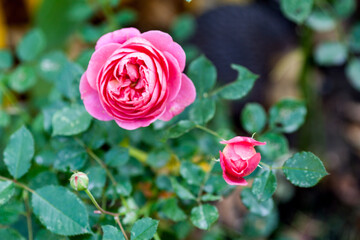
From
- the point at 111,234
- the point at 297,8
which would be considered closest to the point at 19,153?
the point at 111,234

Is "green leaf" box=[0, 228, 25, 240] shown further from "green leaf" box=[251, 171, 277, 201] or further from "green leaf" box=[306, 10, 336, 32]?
"green leaf" box=[306, 10, 336, 32]

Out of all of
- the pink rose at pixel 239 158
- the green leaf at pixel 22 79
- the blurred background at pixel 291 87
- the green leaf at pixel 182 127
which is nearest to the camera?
the pink rose at pixel 239 158

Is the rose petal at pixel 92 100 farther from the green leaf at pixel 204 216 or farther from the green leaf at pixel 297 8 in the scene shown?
the green leaf at pixel 297 8

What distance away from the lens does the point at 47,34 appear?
1184mm

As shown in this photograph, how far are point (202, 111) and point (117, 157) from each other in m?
0.12

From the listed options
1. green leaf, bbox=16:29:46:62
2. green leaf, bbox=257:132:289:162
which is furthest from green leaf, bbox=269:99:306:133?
green leaf, bbox=16:29:46:62

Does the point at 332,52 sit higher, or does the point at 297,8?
the point at 297,8

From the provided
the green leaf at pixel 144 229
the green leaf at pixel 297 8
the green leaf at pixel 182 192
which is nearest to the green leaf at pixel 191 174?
the green leaf at pixel 182 192

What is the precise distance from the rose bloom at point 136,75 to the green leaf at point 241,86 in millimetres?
117

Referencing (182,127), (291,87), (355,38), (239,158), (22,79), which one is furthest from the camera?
(291,87)

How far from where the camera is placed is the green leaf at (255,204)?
1.68 feet

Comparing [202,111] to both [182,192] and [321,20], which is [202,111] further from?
[321,20]

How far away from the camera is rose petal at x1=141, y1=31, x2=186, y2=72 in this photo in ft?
1.24

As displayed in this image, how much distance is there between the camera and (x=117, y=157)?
0.50 meters
